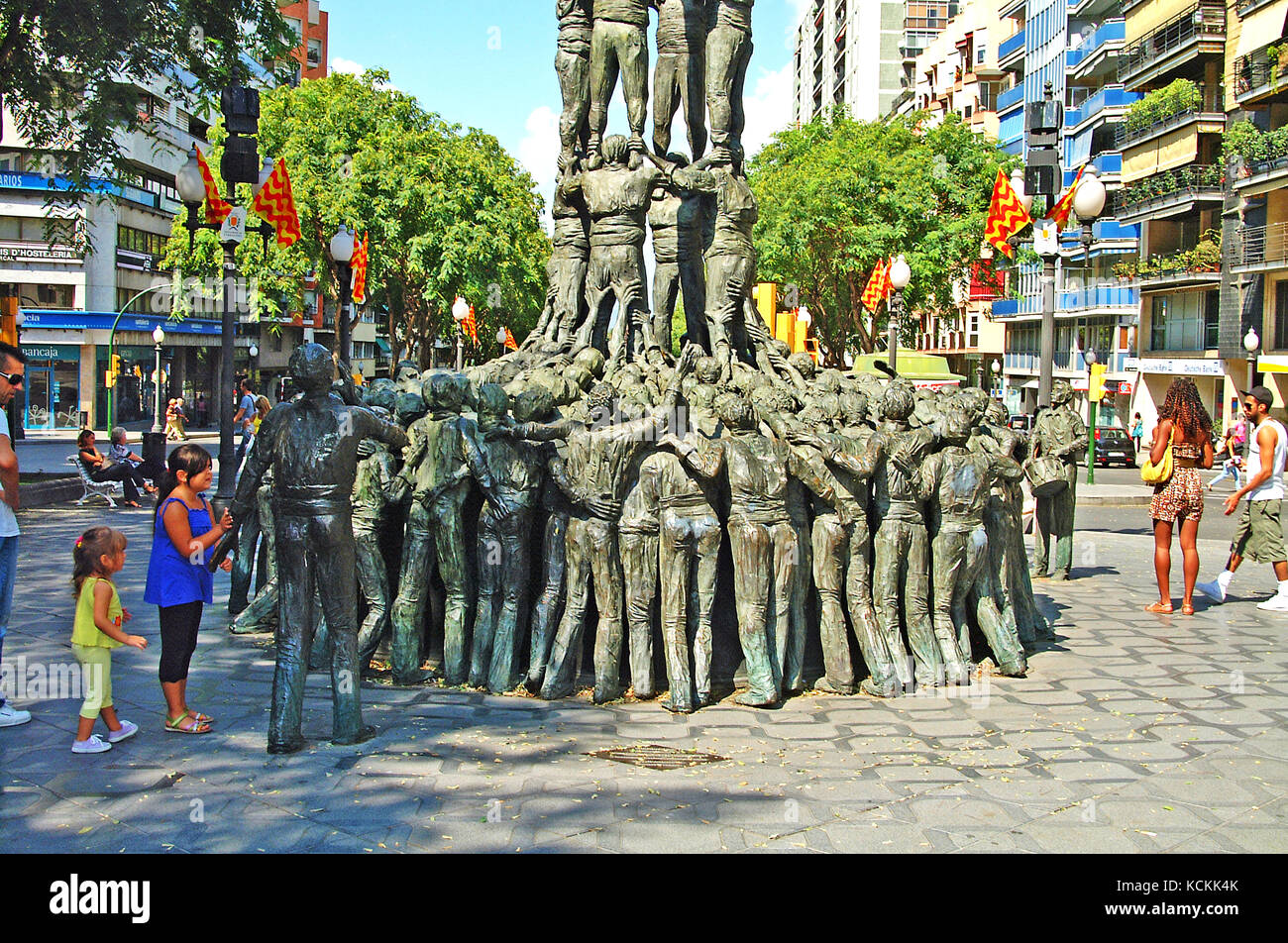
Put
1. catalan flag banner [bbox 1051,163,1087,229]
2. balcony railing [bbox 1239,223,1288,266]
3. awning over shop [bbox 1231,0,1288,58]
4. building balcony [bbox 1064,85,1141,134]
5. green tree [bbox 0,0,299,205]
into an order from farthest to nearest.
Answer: building balcony [bbox 1064,85,1141,134] → balcony railing [bbox 1239,223,1288,266] → awning over shop [bbox 1231,0,1288,58] → catalan flag banner [bbox 1051,163,1087,229] → green tree [bbox 0,0,299,205]

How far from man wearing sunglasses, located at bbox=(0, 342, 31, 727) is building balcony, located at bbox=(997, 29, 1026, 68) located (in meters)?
55.5

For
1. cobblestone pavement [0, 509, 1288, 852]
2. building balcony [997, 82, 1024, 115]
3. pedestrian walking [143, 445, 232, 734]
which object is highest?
building balcony [997, 82, 1024, 115]

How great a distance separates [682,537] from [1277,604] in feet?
21.1

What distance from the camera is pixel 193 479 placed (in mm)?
6426

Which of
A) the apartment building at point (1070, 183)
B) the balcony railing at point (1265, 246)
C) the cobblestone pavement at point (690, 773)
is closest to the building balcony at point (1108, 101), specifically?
the apartment building at point (1070, 183)

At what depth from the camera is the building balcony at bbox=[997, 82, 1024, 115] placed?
177 feet

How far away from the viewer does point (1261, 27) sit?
3262cm

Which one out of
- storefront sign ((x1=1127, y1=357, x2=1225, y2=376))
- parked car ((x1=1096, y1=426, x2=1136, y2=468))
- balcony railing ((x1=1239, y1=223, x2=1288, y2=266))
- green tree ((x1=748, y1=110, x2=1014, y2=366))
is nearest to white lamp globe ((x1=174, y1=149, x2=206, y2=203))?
green tree ((x1=748, y1=110, x2=1014, y2=366))

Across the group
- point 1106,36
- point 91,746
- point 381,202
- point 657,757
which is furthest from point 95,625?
point 1106,36

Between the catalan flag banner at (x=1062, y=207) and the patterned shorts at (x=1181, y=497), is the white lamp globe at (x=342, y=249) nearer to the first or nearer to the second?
the catalan flag banner at (x=1062, y=207)

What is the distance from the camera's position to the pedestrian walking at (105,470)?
647 inches

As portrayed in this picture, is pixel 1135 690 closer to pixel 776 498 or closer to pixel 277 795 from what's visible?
pixel 776 498

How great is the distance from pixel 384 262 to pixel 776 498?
2716 centimetres

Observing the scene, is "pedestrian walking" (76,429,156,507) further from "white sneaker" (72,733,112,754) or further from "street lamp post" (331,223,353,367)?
"white sneaker" (72,733,112,754)
